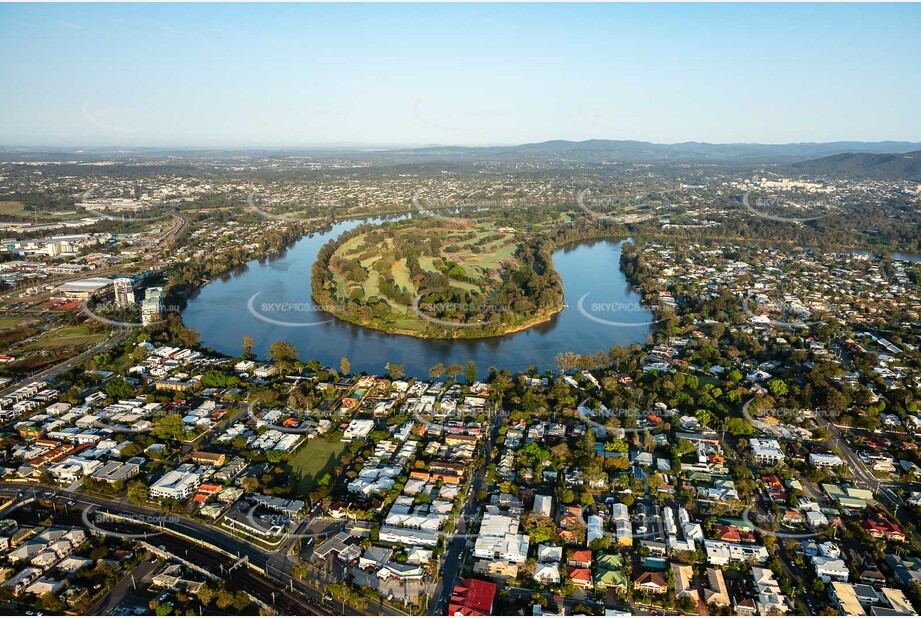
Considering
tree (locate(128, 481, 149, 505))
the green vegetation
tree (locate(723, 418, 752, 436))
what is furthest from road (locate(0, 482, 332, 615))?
the green vegetation

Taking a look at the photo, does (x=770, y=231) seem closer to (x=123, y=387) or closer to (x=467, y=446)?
(x=467, y=446)

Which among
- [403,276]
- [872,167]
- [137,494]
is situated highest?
[872,167]

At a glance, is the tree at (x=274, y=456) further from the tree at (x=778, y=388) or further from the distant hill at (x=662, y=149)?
the distant hill at (x=662, y=149)

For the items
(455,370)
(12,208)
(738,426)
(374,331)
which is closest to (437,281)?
(374,331)

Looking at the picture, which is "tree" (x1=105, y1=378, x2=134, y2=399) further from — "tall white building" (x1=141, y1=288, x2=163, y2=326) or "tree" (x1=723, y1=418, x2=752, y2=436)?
"tree" (x1=723, y1=418, x2=752, y2=436)

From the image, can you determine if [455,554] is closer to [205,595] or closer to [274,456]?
[205,595]
